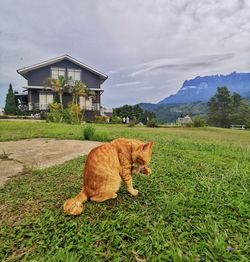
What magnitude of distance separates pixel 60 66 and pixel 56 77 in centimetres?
137

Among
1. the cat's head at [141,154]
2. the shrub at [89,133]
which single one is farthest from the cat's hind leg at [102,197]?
the shrub at [89,133]

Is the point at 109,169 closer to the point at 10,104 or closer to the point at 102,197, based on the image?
the point at 102,197

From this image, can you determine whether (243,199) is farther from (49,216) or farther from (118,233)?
(49,216)

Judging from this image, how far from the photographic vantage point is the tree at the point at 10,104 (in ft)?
86.4

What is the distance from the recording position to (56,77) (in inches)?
1083

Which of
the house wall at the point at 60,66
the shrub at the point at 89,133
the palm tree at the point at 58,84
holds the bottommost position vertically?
the shrub at the point at 89,133

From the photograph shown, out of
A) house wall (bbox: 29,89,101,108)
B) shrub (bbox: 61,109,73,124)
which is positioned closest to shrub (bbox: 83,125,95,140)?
shrub (bbox: 61,109,73,124)

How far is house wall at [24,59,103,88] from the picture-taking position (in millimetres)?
26750

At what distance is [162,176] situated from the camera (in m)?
2.94

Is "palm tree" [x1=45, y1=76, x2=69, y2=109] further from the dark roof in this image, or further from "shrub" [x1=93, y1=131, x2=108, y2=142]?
"shrub" [x1=93, y1=131, x2=108, y2=142]

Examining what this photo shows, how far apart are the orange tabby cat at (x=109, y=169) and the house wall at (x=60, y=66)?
2710 cm

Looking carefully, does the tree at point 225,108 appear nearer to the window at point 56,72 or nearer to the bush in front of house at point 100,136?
the window at point 56,72

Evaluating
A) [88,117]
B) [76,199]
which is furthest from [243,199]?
[88,117]

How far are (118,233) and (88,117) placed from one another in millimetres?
27384
